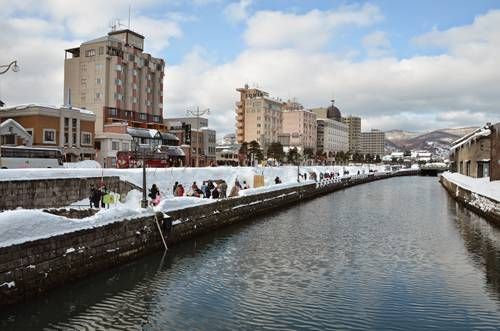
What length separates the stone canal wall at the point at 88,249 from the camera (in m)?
13.4

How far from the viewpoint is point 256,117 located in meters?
153

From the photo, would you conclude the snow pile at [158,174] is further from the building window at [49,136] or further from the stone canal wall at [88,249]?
the building window at [49,136]

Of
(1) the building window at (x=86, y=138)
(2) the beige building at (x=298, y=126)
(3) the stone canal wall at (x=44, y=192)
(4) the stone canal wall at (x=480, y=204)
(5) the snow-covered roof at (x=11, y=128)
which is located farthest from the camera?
(2) the beige building at (x=298, y=126)

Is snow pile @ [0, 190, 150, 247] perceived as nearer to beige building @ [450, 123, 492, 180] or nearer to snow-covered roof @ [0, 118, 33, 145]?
snow-covered roof @ [0, 118, 33, 145]

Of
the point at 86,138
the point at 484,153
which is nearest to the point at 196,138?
the point at 86,138

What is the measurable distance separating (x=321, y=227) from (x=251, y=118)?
407 ft

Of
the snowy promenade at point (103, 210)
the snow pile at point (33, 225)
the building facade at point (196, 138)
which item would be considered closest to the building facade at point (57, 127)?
the snowy promenade at point (103, 210)

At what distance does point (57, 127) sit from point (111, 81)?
120 ft

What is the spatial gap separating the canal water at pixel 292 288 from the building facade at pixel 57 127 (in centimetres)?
3918

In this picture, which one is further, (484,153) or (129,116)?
(129,116)

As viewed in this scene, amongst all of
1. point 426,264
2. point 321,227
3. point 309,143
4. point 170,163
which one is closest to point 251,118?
point 309,143

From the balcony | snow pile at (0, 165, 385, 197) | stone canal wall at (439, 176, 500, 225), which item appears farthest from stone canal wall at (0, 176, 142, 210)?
the balcony

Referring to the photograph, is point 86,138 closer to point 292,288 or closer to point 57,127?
point 57,127

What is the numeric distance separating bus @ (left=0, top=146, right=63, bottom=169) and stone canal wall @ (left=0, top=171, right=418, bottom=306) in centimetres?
1902
